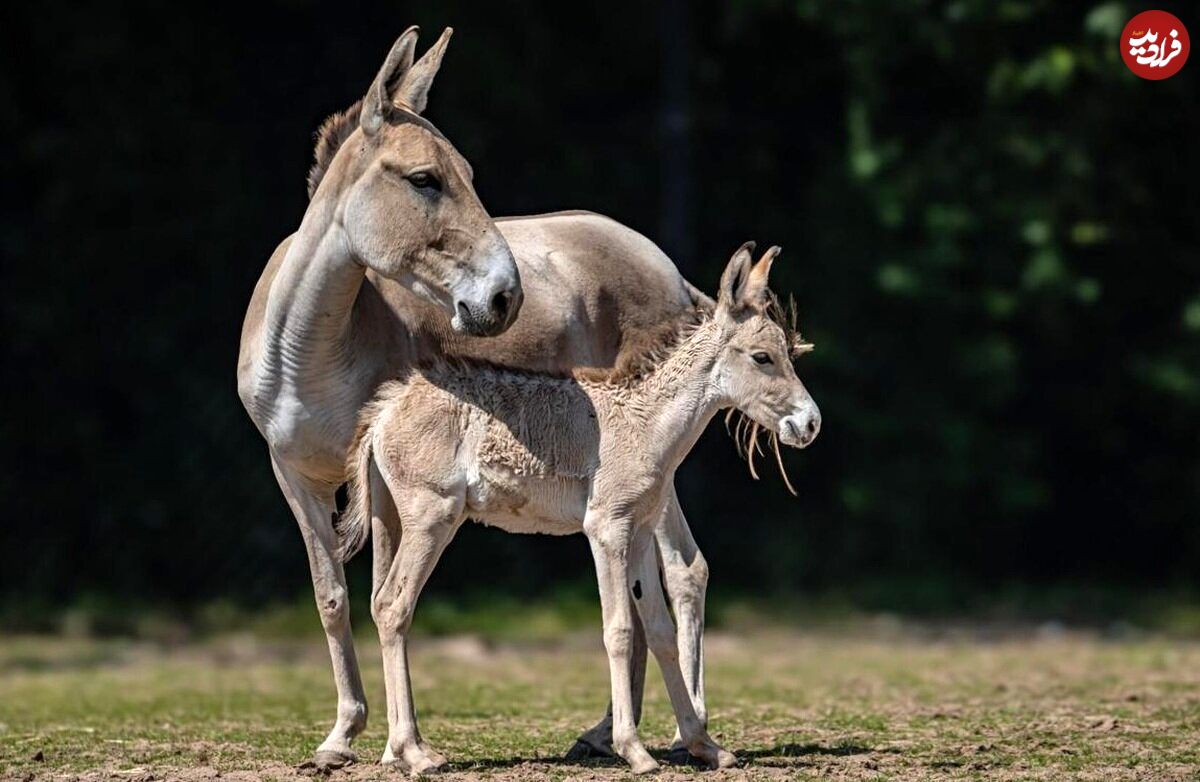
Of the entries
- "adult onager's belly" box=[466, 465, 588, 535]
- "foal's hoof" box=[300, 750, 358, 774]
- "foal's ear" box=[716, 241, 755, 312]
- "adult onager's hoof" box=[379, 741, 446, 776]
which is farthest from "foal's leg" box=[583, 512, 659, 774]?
"foal's hoof" box=[300, 750, 358, 774]

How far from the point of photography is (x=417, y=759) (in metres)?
6.49

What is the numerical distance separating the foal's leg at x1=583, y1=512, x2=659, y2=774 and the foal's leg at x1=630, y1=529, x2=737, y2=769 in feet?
0.58

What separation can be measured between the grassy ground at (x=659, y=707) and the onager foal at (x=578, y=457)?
18.9 inches

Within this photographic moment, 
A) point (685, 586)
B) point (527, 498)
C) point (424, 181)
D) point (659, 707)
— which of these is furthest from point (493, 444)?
point (659, 707)

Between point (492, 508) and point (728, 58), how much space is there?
10.2m

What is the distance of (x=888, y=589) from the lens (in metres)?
15.2

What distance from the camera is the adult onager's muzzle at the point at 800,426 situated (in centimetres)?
664

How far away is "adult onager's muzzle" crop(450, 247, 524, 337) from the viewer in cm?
631

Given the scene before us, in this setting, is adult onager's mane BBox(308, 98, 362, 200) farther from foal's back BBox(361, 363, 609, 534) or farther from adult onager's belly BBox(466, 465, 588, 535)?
adult onager's belly BBox(466, 465, 588, 535)

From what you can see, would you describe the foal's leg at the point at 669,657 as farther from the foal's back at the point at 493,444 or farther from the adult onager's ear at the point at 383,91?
the adult onager's ear at the point at 383,91

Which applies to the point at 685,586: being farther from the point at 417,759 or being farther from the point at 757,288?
the point at 417,759

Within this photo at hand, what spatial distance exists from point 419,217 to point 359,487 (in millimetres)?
1007

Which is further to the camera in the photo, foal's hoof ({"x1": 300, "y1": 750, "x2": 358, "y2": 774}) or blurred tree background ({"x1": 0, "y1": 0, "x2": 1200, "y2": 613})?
blurred tree background ({"x1": 0, "y1": 0, "x2": 1200, "y2": 613})

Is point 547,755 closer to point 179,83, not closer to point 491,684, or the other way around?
point 491,684
